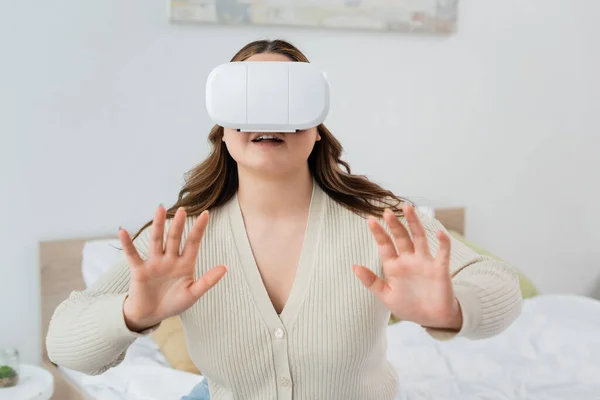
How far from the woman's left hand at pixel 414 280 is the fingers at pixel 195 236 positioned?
21cm

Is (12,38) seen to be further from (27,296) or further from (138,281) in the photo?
(138,281)

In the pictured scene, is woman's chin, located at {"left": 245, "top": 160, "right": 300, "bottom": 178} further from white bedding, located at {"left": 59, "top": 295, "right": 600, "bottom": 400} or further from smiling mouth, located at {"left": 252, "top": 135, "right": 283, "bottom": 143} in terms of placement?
white bedding, located at {"left": 59, "top": 295, "right": 600, "bottom": 400}

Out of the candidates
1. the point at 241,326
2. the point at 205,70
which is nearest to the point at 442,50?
the point at 205,70

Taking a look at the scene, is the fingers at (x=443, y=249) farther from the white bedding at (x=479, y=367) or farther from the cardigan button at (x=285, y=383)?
the white bedding at (x=479, y=367)

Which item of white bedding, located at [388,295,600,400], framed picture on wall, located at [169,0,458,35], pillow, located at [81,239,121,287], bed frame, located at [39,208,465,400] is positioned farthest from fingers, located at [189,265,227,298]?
framed picture on wall, located at [169,0,458,35]

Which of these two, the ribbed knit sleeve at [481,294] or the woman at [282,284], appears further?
the woman at [282,284]

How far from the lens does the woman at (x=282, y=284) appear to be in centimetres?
Result: 112

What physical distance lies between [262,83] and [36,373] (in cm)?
142

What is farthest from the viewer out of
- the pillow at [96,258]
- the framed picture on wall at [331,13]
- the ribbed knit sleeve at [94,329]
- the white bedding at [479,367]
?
the framed picture on wall at [331,13]

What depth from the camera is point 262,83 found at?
937 millimetres

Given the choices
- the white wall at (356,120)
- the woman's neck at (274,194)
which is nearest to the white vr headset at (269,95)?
the woman's neck at (274,194)

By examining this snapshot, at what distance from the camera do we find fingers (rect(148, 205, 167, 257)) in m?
0.96

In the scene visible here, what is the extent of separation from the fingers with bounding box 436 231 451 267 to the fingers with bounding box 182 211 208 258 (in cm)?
31

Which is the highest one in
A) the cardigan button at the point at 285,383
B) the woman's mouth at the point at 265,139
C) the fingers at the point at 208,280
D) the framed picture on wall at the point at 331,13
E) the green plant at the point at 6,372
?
the framed picture on wall at the point at 331,13
